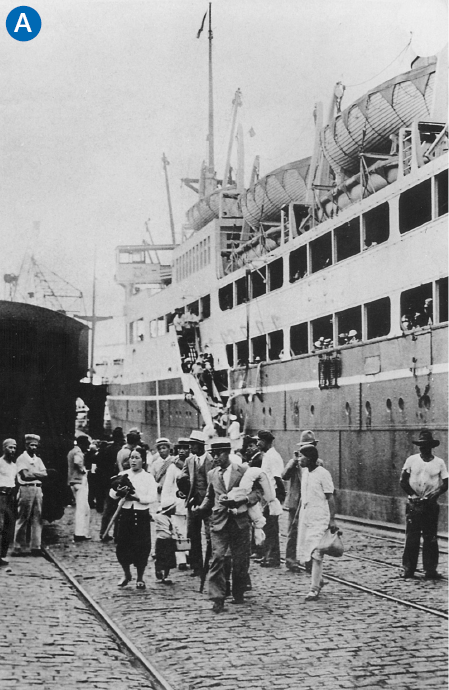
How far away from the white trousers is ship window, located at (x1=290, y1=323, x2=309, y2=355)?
9698 mm

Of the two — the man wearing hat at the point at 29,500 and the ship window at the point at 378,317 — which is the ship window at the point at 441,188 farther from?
the man wearing hat at the point at 29,500

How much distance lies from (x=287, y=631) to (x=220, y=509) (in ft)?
4.78

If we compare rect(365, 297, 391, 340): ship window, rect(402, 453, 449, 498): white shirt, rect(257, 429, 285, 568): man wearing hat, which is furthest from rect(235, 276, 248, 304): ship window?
rect(402, 453, 449, 498): white shirt

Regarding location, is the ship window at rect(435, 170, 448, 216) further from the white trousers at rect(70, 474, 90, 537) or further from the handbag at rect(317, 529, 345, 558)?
the handbag at rect(317, 529, 345, 558)

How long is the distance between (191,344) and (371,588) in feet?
65.3

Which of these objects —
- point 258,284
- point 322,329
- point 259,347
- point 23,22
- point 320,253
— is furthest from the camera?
point 258,284

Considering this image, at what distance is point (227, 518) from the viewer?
7949 millimetres

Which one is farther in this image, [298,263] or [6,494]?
[298,263]

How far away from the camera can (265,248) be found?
24781 mm

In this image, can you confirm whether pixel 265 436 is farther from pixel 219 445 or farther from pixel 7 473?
pixel 7 473

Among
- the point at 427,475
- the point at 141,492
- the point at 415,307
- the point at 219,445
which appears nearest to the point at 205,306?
the point at 415,307

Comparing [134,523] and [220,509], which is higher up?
[220,509]

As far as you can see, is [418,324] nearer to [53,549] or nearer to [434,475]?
[434,475]

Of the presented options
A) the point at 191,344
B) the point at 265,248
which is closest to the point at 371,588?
the point at 265,248
